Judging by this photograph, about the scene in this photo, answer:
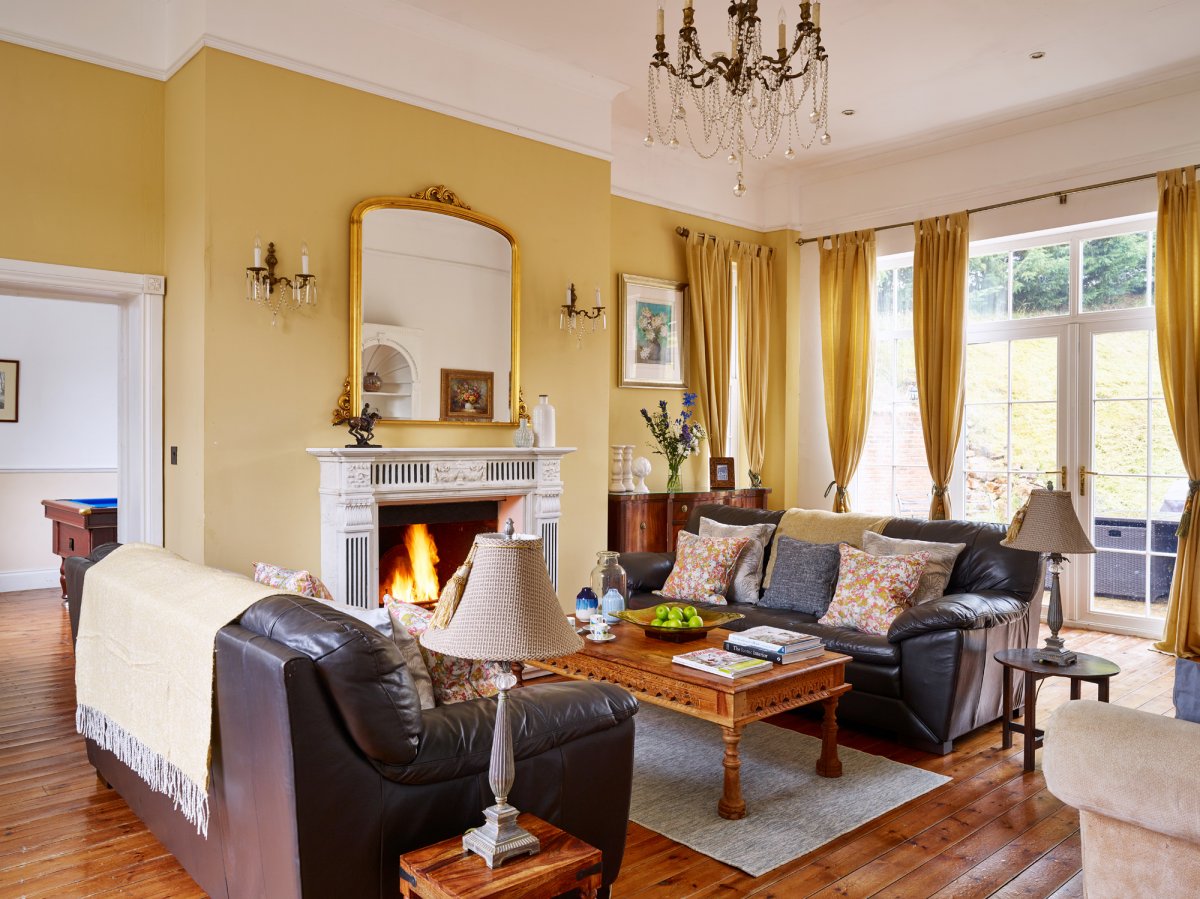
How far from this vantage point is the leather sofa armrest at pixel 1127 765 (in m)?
1.84

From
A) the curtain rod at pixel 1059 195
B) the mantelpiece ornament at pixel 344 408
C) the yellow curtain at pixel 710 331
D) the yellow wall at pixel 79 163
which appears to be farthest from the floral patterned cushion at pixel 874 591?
the yellow wall at pixel 79 163

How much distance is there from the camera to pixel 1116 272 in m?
6.10

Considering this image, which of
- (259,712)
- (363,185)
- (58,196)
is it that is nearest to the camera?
(259,712)

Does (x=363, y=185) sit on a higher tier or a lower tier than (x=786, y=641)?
higher

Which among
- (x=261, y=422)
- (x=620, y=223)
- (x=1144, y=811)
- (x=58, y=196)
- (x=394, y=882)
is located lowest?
(x=394, y=882)

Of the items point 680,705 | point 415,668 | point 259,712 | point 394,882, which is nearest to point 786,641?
point 680,705

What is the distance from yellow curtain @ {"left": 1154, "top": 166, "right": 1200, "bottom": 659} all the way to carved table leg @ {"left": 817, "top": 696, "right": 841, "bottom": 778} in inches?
129

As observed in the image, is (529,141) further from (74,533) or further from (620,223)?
(74,533)

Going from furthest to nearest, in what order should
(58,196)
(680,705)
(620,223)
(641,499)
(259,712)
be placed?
(620,223) → (641,499) → (58,196) → (680,705) → (259,712)

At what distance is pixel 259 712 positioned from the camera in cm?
206

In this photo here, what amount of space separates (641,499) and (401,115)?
9.67ft

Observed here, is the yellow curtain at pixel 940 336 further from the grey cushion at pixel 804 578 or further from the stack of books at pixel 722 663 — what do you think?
the stack of books at pixel 722 663

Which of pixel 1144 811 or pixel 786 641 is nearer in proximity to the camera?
pixel 1144 811

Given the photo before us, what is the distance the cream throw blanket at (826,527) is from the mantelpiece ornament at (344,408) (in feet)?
7.99
